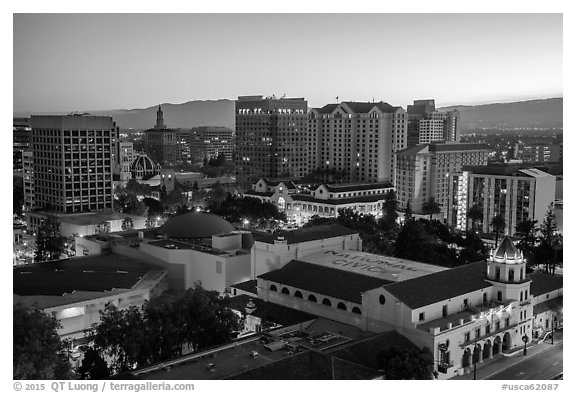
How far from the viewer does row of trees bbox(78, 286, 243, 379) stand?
55.2 feet

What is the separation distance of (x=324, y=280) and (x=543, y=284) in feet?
25.5

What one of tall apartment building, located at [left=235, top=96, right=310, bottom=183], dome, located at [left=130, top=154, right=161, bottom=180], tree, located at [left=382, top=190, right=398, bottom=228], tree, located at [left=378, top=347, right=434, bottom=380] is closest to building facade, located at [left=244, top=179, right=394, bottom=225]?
tree, located at [left=382, top=190, right=398, bottom=228]

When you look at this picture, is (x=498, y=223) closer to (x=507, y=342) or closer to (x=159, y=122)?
(x=507, y=342)

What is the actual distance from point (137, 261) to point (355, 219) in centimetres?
1406

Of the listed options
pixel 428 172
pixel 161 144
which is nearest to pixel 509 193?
pixel 428 172

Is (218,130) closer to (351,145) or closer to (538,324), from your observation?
(351,145)

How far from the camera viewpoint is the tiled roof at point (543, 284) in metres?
22.0

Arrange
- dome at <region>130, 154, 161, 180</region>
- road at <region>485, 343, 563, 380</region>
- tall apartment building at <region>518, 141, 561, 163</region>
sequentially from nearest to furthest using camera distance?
road at <region>485, 343, 563, 380</region>
tall apartment building at <region>518, 141, 561, 163</region>
dome at <region>130, 154, 161, 180</region>

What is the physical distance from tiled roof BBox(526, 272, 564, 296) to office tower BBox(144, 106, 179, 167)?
258 feet

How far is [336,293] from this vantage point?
20.1m

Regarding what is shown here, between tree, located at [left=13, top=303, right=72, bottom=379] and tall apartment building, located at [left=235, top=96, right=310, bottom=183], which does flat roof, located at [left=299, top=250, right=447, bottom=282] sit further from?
tall apartment building, located at [left=235, top=96, right=310, bottom=183]
